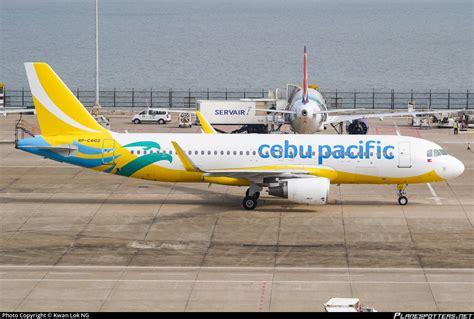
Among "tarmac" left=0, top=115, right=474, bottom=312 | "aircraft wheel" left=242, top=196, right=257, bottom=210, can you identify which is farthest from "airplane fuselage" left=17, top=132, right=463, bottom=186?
"tarmac" left=0, top=115, right=474, bottom=312

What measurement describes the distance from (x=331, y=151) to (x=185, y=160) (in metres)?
7.75

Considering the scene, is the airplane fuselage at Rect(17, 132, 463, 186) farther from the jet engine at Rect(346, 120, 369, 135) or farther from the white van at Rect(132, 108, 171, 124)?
the white van at Rect(132, 108, 171, 124)

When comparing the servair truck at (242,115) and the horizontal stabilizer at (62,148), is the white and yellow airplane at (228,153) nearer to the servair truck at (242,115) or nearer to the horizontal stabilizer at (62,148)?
the horizontal stabilizer at (62,148)

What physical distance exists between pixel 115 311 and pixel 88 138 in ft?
65.6

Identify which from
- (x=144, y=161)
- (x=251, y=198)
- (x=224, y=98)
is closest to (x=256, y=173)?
(x=251, y=198)

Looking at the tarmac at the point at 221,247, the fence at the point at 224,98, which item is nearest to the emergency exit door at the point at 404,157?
the tarmac at the point at 221,247

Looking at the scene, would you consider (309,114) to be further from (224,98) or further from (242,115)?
(224,98)

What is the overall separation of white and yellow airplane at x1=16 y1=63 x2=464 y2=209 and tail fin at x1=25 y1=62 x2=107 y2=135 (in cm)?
5

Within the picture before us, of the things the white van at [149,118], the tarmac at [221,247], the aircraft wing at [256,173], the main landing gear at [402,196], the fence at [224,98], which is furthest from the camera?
the fence at [224,98]

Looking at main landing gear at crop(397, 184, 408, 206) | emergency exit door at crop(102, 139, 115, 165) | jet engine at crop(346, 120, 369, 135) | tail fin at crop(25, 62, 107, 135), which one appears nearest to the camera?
emergency exit door at crop(102, 139, 115, 165)

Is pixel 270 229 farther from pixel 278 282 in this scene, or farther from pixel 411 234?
pixel 278 282

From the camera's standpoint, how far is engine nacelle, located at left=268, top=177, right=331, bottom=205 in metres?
48.4

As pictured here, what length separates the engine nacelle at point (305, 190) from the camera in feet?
159

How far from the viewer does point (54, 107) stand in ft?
169
